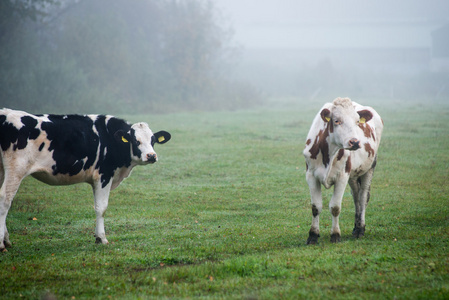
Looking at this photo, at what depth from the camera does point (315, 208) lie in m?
8.21

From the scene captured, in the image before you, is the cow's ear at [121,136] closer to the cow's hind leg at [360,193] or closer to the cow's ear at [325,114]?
the cow's ear at [325,114]

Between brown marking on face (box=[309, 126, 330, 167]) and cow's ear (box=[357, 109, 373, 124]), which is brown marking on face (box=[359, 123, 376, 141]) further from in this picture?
brown marking on face (box=[309, 126, 330, 167])

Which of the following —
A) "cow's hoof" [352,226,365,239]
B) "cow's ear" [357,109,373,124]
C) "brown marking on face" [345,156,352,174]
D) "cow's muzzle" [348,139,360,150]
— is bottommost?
"cow's hoof" [352,226,365,239]

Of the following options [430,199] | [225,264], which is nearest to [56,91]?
[430,199]

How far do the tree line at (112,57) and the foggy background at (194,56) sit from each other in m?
0.09

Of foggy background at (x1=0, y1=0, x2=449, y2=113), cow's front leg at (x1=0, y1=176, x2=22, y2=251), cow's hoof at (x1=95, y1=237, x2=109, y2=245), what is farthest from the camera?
foggy background at (x1=0, y1=0, x2=449, y2=113)

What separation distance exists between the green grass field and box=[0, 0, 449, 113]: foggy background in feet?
67.1

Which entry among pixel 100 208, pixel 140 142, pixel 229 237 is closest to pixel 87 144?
pixel 140 142

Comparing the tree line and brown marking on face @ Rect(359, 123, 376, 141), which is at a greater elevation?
the tree line

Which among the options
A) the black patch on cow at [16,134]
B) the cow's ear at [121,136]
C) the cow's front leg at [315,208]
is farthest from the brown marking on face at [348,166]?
the black patch on cow at [16,134]

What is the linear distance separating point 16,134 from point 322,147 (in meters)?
4.44

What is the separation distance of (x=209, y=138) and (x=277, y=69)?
4675cm

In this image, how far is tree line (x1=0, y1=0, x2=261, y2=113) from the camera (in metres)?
34.1

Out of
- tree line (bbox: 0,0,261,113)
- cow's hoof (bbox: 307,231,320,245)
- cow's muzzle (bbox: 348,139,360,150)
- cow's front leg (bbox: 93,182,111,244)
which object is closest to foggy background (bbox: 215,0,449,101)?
tree line (bbox: 0,0,261,113)
